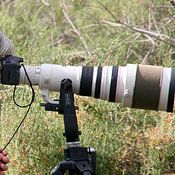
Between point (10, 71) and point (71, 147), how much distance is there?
29 centimetres

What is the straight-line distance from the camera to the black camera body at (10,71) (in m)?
1.65

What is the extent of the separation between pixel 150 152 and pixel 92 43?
1.55 meters

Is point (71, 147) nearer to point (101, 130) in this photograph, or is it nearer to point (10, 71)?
point (10, 71)

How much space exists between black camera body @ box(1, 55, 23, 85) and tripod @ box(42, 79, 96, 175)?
0.13 metres

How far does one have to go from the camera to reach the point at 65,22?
4.27m

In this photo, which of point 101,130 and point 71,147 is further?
point 101,130

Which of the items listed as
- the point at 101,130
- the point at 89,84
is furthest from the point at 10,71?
the point at 101,130

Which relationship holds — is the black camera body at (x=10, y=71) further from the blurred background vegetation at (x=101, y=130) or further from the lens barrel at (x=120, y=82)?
the blurred background vegetation at (x=101, y=130)

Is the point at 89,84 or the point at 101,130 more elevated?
the point at 89,84

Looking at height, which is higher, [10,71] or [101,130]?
[10,71]

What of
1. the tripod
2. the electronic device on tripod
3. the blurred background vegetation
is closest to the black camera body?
the electronic device on tripod

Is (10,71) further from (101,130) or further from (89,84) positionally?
(101,130)

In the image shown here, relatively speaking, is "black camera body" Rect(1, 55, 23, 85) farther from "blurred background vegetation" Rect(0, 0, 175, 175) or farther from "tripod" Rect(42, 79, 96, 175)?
"blurred background vegetation" Rect(0, 0, 175, 175)

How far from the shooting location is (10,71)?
65.5 inches
